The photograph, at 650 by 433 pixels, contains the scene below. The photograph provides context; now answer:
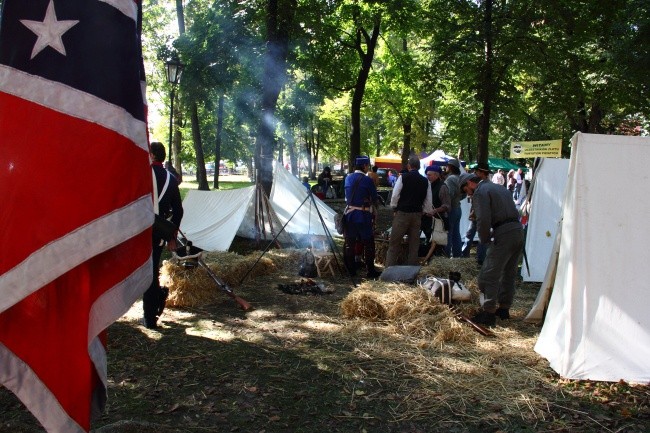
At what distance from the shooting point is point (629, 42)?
1089 centimetres

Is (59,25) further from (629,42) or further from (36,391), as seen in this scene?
(629,42)

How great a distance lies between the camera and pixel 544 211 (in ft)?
27.7

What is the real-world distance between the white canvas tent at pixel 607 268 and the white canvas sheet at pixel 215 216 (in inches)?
264

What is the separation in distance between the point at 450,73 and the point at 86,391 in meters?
14.1

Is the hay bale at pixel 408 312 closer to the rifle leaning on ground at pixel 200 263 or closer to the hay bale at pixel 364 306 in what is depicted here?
the hay bale at pixel 364 306

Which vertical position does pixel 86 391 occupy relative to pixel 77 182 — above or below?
below

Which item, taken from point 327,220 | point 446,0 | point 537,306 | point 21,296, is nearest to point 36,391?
point 21,296

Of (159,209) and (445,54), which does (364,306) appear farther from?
(445,54)

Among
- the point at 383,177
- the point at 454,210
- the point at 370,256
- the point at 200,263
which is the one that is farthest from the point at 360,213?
the point at 383,177

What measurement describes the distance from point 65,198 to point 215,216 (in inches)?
352

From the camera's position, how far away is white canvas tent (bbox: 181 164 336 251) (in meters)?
10.5

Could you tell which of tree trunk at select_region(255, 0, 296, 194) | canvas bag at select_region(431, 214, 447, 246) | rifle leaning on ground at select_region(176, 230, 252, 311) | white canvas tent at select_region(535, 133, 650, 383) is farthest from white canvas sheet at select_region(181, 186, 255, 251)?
white canvas tent at select_region(535, 133, 650, 383)

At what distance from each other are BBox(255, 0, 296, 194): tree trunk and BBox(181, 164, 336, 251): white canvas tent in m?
0.49

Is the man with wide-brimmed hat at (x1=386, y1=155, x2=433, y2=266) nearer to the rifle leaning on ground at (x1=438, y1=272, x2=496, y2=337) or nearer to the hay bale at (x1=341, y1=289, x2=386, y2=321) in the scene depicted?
the rifle leaning on ground at (x1=438, y1=272, x2=496, y2=337)
